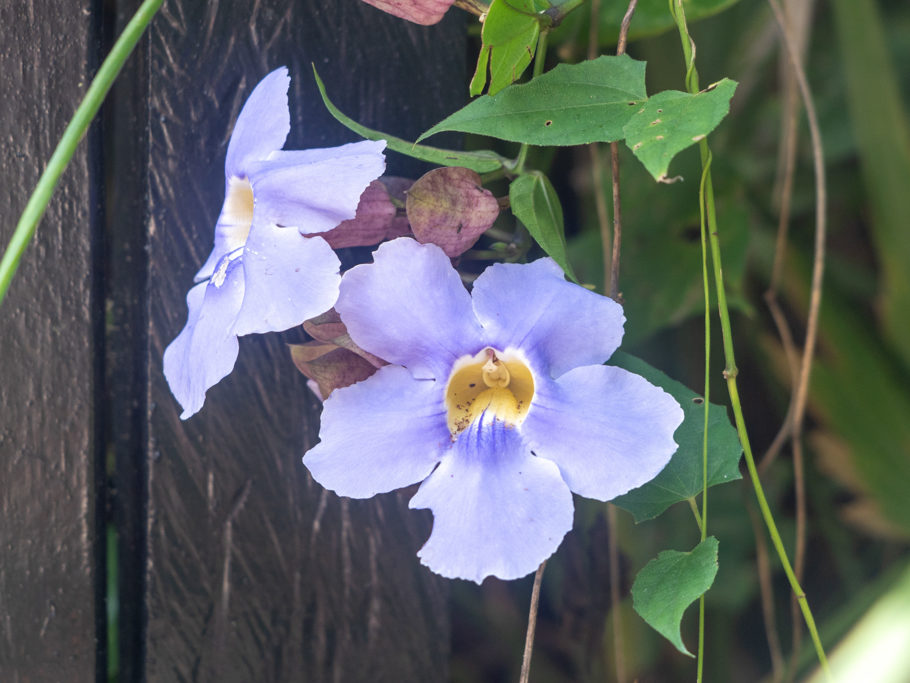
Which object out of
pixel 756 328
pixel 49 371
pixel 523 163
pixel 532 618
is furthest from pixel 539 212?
pixel 756 328

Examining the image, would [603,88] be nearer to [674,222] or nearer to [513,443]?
[513,443]

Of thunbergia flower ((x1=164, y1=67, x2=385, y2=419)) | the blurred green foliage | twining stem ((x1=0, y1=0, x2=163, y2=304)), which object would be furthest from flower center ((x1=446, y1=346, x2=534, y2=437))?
the blurred green foliage

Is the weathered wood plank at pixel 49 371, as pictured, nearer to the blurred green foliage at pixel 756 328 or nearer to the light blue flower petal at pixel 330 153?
the light blue flower petal at pixel 330 153

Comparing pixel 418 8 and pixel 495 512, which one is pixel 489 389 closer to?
pixel 495 512

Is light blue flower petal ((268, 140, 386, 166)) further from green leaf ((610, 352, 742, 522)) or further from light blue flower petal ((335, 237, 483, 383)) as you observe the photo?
green leaf ((610, 352, 742, 522))

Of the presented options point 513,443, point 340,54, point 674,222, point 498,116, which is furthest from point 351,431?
point 674,222
